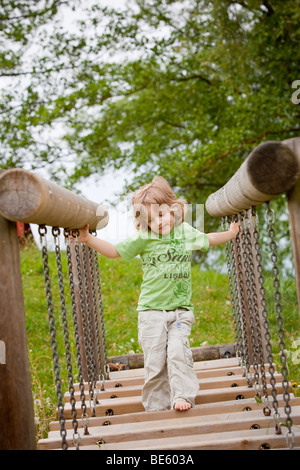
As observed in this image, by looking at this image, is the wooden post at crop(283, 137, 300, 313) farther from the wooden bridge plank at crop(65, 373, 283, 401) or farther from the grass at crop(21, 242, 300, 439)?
the grass at crop(21, 242, 300, 439)

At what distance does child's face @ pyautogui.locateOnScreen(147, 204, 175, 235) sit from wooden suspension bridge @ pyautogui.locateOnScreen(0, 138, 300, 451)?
30cm

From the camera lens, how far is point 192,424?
2861 millimetres

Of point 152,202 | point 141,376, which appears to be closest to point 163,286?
point 152,202

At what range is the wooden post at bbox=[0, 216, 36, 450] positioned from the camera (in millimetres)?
2260

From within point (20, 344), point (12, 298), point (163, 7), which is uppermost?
point (163, 7)

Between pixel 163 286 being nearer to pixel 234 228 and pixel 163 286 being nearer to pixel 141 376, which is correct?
pixel 234 228

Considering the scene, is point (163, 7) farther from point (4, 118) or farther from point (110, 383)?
point (110, 383)

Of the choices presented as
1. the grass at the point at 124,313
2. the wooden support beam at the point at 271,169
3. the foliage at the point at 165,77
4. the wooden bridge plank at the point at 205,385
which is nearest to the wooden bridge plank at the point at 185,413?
the wooden bridge plank at the point at 205,385

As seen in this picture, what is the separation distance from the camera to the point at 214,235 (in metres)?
3.75

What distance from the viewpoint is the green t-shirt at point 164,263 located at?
11.6 feet

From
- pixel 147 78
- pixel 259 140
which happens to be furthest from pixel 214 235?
pixel 147 78

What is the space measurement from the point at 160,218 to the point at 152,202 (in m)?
0.11

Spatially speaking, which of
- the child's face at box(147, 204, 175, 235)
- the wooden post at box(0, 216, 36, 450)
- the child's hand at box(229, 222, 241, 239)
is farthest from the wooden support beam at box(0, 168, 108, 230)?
the child's hand at box(229, 222, 241, 239)
